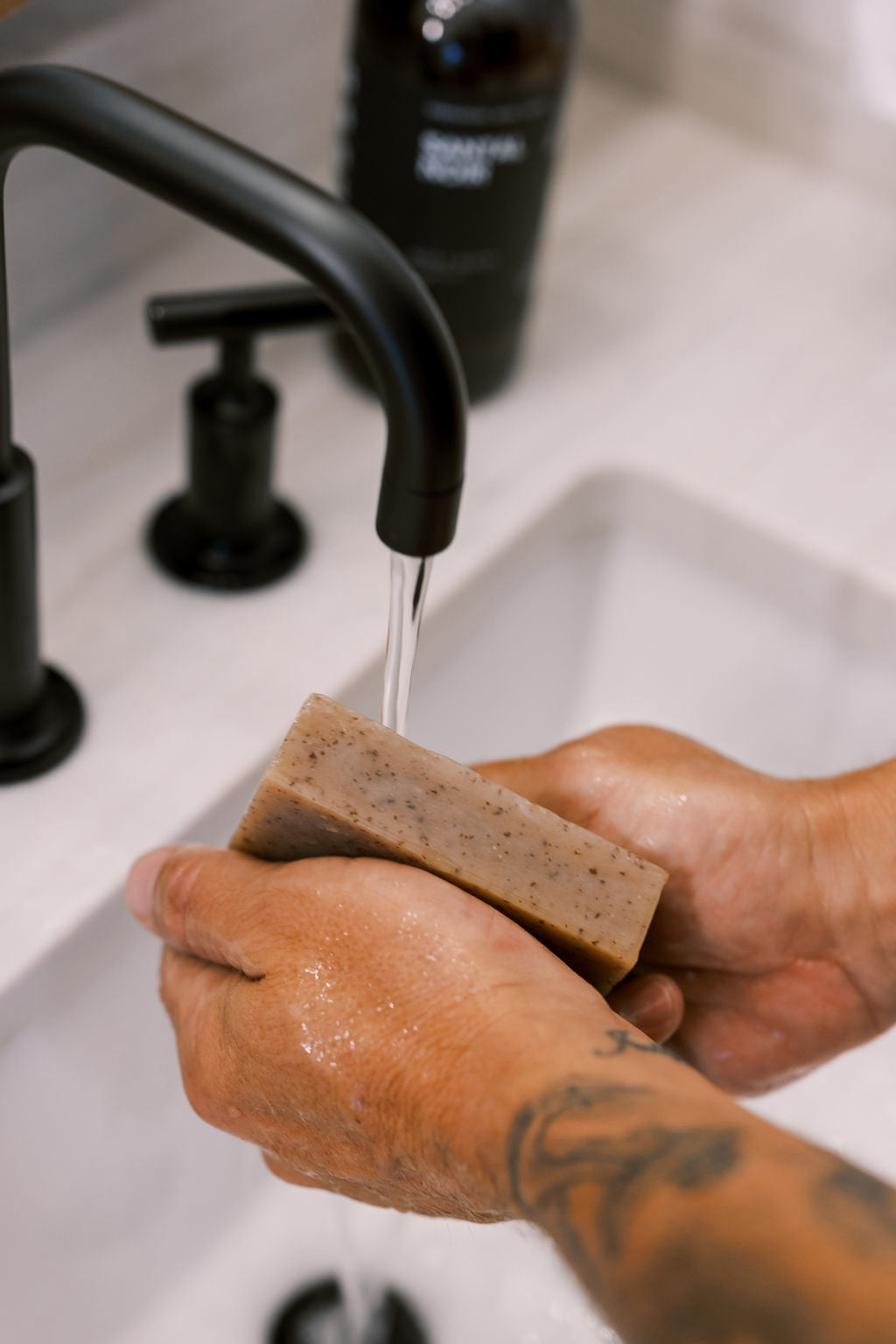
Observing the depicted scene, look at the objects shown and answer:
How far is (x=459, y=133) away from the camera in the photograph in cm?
61

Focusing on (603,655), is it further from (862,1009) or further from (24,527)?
(24,527)

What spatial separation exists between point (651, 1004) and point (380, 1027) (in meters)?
0.13

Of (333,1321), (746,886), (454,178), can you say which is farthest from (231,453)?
(333,1321)

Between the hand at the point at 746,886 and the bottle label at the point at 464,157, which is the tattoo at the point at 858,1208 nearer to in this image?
the hand at the point at 746,886

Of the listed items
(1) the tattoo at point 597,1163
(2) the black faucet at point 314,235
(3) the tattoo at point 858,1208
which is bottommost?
(1) the tattoo at point 597,1163

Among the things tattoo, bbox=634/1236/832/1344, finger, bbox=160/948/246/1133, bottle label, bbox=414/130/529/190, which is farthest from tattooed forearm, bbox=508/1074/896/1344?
bottle label, bbox=414/130/529/190

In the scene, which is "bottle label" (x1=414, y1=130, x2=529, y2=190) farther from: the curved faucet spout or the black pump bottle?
the curved faucet spout

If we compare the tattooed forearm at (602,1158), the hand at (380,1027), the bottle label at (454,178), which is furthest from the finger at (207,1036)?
the bottle label at (454,178)

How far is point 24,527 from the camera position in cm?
48

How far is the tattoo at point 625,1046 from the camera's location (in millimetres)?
358

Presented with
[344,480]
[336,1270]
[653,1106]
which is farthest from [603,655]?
[653,1106]

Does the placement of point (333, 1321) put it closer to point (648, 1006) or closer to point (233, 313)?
point (648, 1006)

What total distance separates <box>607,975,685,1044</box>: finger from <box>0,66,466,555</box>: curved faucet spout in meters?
0.20

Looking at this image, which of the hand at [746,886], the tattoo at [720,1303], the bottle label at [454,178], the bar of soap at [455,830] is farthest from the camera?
the bottle label at [454,178]
